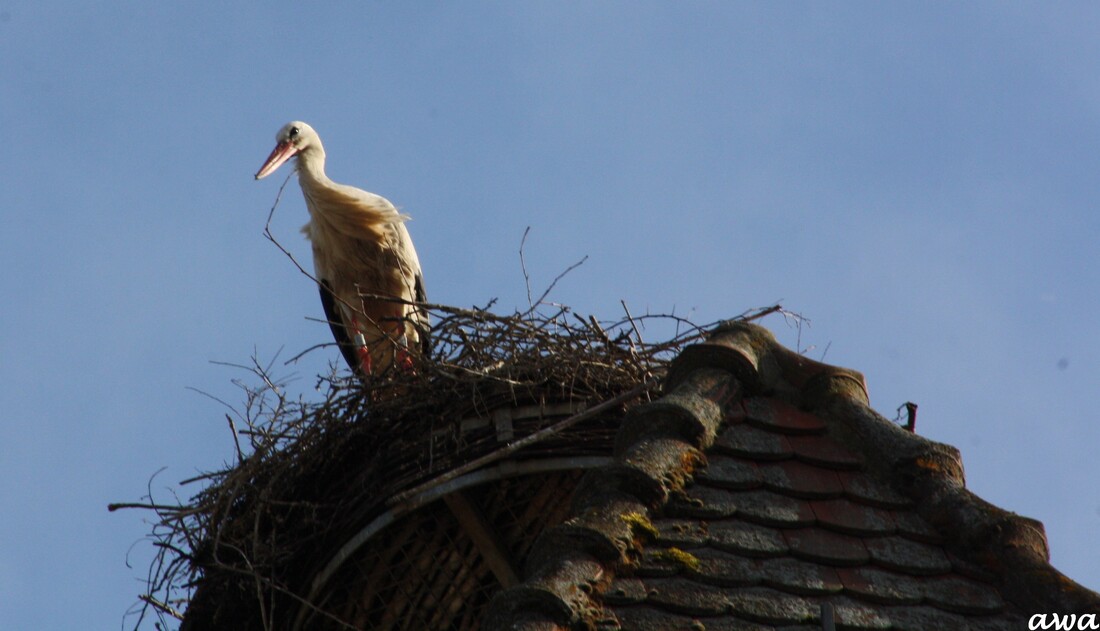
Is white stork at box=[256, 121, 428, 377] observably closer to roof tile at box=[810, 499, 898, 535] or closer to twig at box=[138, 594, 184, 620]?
twig at box=[138, 594, 184, 620]

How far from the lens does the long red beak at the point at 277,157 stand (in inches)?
371

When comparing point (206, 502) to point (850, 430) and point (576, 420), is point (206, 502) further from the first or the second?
point (850, 430)

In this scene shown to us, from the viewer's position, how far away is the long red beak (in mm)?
9422

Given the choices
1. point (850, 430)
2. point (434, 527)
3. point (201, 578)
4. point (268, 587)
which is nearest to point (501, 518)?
point (434, 527)

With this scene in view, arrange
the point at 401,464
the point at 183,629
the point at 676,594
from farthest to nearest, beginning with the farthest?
1. the point at 183,629
2. the point at 401,464
3. the point at 676,594

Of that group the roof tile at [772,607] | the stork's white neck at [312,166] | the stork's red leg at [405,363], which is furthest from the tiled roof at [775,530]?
the stork's white neck at [312,166]

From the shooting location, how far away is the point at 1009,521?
10.2 ft

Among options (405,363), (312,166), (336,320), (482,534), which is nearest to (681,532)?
(482,534)

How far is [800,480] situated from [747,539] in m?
0.31

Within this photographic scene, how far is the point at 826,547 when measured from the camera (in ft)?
9.91

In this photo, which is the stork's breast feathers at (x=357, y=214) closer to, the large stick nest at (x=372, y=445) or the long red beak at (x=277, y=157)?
the long red beak at (x=277, y=157)

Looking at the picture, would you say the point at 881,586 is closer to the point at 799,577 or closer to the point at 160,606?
the point at 799,577

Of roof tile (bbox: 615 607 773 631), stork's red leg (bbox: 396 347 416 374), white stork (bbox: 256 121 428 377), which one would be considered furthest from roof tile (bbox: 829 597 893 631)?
white stork (bbox: 256 121 428 377)

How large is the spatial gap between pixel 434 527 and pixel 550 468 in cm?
45
